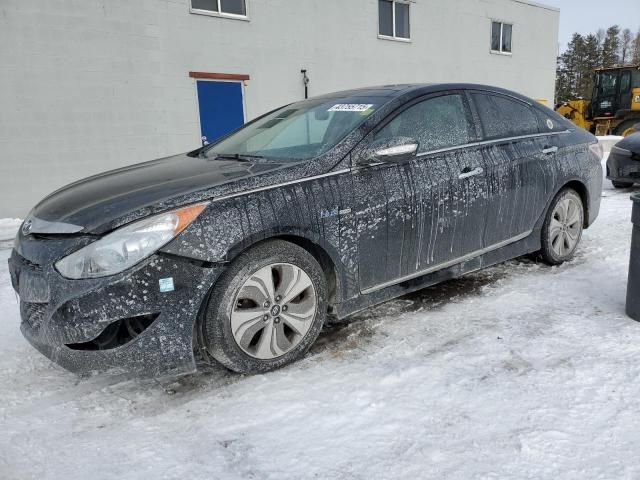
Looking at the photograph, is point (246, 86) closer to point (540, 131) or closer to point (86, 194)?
point (540, 131)

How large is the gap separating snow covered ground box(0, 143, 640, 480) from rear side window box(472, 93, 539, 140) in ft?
4.31

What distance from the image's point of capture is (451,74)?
14438 mm

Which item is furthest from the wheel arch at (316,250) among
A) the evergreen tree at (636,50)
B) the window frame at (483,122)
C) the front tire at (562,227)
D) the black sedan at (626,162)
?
the evergreen tree at (636,50)

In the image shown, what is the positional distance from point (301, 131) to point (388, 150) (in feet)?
2.31

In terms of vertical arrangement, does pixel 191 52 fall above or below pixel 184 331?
above

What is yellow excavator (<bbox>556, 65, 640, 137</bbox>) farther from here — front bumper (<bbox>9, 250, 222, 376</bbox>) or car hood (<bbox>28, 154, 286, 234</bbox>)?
front bumper (<bbox>9, 250, 222, 376</bbox>)

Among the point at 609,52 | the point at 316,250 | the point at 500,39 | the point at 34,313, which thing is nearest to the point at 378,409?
the point at 316,250

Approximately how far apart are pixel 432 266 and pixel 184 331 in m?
1.68

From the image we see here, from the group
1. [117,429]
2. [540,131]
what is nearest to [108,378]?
[117,429]

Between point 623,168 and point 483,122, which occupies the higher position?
point 483,122

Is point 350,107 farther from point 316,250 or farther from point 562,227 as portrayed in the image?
point 562,227

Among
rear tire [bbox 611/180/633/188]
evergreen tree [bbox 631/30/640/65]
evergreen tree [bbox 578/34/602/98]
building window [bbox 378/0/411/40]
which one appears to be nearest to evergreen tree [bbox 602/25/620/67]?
evergreen tree [bbox 578/34/602/98]

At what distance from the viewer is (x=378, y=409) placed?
2391 mm

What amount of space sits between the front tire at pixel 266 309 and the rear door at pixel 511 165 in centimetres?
156
